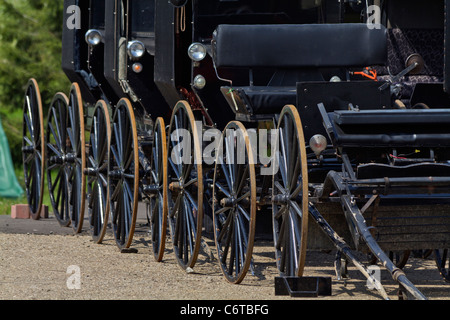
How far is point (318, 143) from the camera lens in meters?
7.59

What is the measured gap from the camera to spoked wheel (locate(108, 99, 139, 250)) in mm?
10008

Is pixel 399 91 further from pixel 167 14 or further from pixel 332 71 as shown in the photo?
pixel 167 14

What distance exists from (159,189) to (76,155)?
6.97 feet

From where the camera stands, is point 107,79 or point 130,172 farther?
point 107,79

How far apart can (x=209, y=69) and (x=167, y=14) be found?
77cm

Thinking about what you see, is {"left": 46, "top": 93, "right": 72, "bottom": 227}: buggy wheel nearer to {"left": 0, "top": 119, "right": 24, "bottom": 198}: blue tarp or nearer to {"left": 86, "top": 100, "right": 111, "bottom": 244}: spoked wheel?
{"left": 86, "top": 100, "right": 111, "bottom": 244}: spoked wheel

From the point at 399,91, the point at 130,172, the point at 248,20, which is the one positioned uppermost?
the point at 248,20

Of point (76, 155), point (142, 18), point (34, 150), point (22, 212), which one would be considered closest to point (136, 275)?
point (76, 155)

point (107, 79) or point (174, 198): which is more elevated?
point (107, 79)

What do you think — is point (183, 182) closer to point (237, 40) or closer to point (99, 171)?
point (237, 40)

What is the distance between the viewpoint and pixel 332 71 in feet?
31.0

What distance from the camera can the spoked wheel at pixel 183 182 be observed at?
882cm

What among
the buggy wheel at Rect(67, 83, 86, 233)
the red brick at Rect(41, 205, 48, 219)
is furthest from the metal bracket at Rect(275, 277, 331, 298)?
the red brick at Rect(41, 205, 48, 219)
